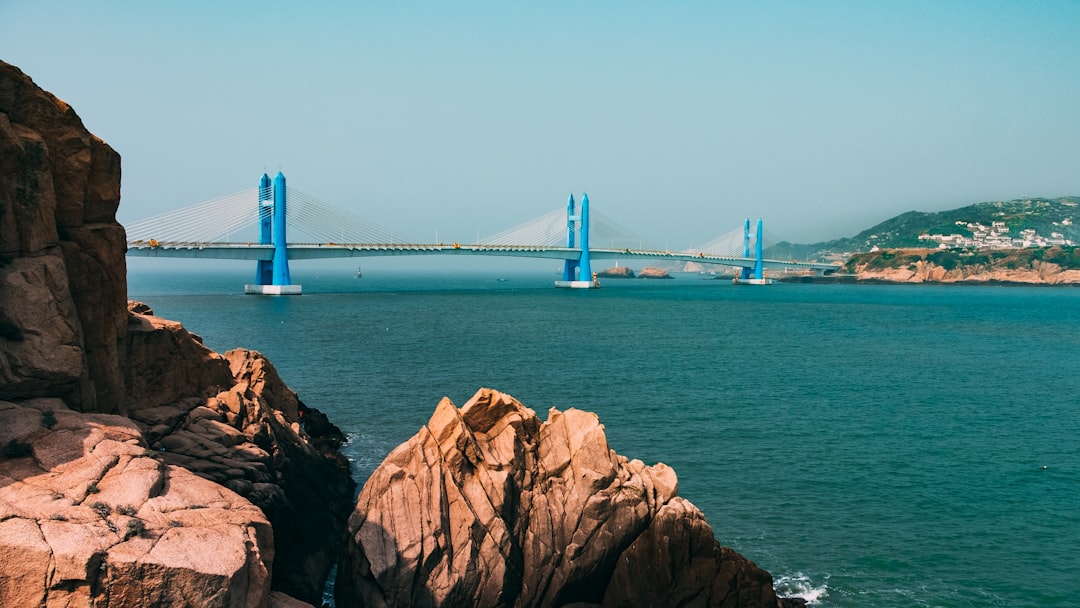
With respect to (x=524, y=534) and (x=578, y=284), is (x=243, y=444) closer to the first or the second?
(x=524, y=534)

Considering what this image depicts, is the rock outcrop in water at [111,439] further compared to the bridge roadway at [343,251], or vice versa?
the bridge roadway at [343,251]

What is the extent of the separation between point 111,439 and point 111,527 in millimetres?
3260

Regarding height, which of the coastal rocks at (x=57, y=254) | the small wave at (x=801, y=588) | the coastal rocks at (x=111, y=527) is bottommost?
the small wave at (x=801, y=588)

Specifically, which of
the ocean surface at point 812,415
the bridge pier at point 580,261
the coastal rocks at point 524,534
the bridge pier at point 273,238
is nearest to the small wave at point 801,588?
the ocean surface at point 812,415

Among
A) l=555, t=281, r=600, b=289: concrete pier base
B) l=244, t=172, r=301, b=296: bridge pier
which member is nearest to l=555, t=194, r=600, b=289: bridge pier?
l=555, t=281, r=600, b=289: concrete pier base

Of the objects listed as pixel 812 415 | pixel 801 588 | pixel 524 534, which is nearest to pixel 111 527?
pixel 524 534

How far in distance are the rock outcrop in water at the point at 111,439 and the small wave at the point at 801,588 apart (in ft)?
36.1

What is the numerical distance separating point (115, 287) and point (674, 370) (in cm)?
3668

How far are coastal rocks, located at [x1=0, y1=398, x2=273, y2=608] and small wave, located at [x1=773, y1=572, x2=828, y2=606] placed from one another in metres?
12.3

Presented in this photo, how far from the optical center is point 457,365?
168 feet

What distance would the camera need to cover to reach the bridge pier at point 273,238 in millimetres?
111375

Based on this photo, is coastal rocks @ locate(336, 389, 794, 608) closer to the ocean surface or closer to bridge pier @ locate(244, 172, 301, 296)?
the ocean surface

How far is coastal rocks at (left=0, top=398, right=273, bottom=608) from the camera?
34.1 ft

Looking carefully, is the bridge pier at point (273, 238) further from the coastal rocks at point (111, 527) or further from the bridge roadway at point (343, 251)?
the coastal rocks at point (111, 527)
